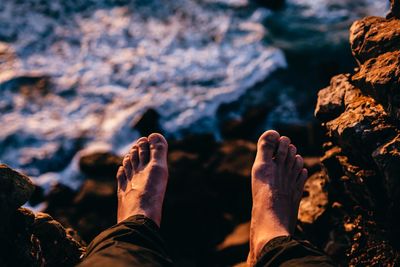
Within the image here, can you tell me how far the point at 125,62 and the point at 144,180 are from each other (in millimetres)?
3220

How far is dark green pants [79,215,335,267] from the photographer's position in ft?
5.62

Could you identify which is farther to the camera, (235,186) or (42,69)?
(42,69)

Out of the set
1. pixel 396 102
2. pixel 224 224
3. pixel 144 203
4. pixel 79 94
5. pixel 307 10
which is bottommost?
pixel 224 224

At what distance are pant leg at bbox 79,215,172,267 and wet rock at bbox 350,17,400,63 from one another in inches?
71.2

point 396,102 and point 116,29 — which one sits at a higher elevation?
Answer: point 396,102

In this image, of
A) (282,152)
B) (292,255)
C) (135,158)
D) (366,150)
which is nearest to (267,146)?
(282,152)

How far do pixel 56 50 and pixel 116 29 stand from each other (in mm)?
1053

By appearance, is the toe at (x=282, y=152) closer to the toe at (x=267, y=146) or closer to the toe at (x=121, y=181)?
the toe at (x=267, y=146)

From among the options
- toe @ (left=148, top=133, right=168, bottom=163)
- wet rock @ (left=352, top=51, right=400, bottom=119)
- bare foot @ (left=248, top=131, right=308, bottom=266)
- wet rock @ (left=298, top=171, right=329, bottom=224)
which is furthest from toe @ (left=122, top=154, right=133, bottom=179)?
wet rock @ (left=352, top=51, right=400, bottom=119)

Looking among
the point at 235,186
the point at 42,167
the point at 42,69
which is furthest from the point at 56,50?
the point at 235,186

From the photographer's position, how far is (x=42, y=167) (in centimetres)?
449

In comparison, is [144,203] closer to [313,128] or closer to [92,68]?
[313,128]

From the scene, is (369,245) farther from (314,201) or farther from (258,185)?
(258,185)

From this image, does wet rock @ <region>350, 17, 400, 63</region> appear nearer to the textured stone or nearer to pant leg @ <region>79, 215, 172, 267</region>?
the textured stone
